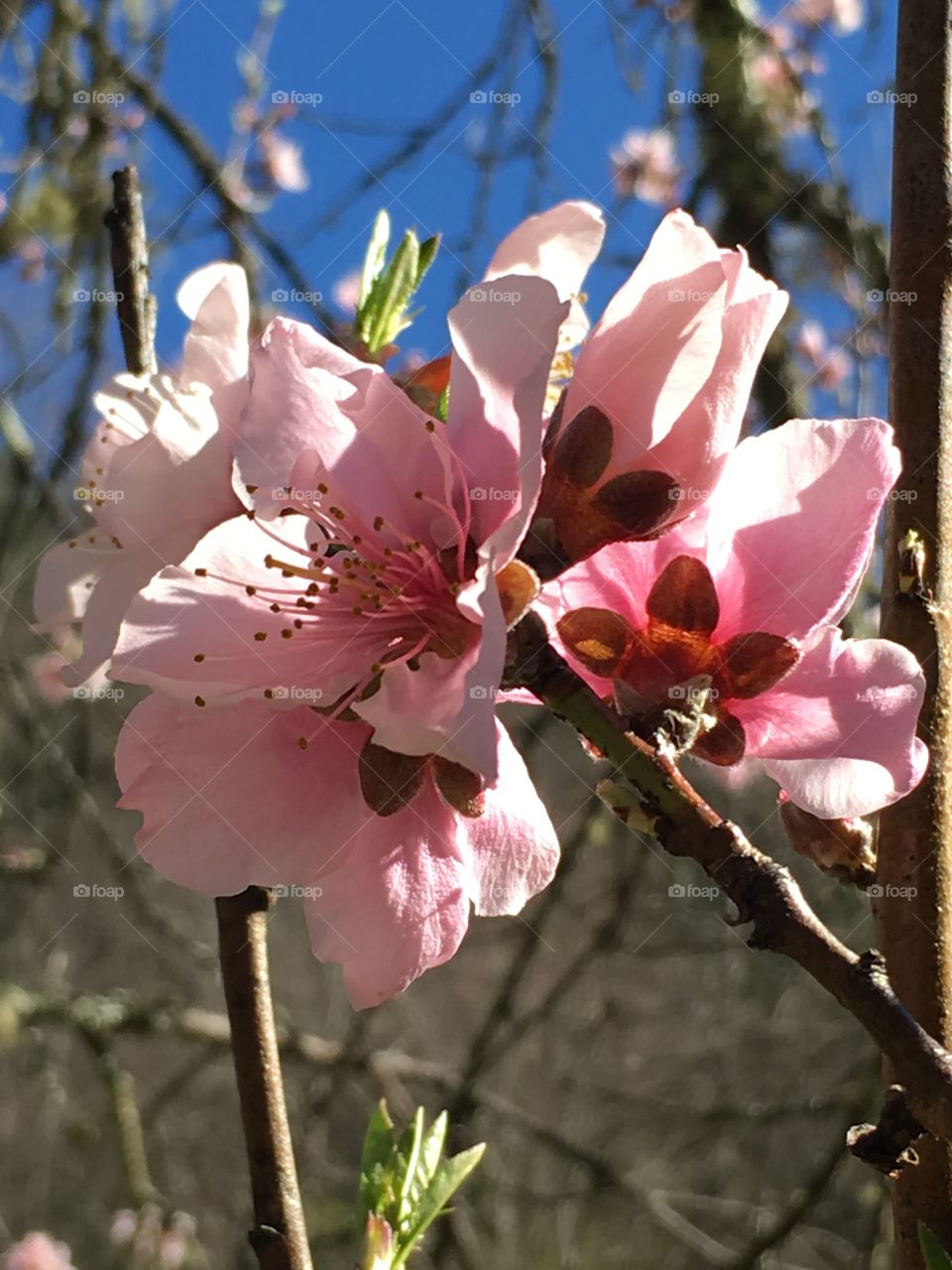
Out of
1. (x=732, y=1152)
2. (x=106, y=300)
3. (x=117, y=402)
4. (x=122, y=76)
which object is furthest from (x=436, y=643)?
(x=732, y=1152)

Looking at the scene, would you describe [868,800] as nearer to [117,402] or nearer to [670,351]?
[670,351]

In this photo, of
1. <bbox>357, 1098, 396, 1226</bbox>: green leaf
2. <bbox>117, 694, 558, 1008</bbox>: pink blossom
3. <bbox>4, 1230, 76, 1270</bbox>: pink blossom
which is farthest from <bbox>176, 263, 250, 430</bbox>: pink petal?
<bbox>4, 1230, 76, 1270</bbox>: pink blossom

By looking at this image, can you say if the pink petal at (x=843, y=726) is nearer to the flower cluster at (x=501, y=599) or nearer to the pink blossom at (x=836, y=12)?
the flower cluster at (x=501, y=599)

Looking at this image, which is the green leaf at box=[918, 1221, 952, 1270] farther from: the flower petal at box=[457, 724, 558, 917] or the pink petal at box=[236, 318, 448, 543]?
the pink petal at box=[236, 318, 448, 543]

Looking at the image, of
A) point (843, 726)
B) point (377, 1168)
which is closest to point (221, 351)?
point (843, 726)

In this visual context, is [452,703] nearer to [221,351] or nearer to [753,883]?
[753,883]
